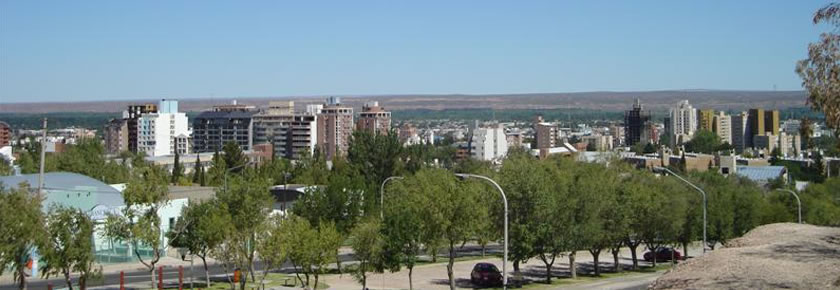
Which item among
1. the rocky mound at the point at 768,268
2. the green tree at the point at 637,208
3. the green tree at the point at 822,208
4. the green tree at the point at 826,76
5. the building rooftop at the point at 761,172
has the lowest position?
the building rooftop at the point at 761,172

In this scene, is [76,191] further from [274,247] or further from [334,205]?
[274,247]

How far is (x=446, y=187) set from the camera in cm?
4691

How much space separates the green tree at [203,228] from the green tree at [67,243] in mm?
5403

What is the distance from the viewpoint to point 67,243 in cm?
3844

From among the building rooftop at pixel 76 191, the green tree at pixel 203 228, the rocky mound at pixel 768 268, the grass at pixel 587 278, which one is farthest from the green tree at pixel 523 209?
the building rooftop at pixel 76 191

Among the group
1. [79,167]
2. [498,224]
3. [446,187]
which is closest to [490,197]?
[498,224]

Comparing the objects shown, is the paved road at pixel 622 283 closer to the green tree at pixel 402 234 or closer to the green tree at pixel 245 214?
the green tree at pixel 402 234

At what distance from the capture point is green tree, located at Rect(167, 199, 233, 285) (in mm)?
42812

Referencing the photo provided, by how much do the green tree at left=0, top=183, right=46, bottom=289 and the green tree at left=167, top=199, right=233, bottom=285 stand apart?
7693 millimetres

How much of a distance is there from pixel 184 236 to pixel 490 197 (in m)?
15.5

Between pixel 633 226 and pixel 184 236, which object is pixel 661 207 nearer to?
pixel 633 226

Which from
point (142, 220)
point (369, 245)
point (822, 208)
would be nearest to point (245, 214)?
point (142, 220)

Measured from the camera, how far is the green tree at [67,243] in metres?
38.4

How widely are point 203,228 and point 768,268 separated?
25.6m
